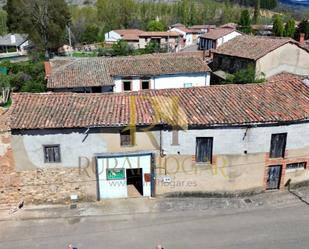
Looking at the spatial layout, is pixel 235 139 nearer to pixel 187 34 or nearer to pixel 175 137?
pixel 175 137

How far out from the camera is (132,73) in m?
33.2

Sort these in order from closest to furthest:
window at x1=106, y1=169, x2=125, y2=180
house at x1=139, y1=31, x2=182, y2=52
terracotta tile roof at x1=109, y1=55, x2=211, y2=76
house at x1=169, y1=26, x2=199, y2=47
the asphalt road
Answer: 1. the asphalt road
2. window at x1=106, y1=169, x2=125, y2=180
3. terracotta tile roof at x1=109, y1=55, x2=211, y2=76
4. house at x1=139, y1=31, x2=182, y2=52
5. house at x1=169, y1=26, x2=199, y2=47

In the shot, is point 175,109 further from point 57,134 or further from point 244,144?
point 57,134

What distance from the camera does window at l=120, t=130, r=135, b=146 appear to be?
59.9 feet

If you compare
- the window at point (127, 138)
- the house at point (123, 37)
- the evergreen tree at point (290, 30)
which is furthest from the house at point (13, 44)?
the window at point (127, 138)

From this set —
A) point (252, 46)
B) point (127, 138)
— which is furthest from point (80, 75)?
point (252, 46)

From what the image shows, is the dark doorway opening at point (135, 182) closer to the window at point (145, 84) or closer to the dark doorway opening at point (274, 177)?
the dark doorway opening at point (274, 177)

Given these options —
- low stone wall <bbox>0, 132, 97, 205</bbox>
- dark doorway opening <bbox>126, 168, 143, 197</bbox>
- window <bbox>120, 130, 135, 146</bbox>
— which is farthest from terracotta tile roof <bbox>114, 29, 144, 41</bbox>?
low stone wall <bbox>0, 132, 97, 205</bbox>

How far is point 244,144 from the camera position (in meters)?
18.8

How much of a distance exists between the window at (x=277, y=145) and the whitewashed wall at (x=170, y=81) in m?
16.1

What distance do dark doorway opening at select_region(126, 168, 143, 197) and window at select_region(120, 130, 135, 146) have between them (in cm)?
198

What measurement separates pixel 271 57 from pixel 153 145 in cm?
1898

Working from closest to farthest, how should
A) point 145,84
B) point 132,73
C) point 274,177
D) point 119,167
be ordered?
point 119,167
point 274,177
point 132,73
point 145,84

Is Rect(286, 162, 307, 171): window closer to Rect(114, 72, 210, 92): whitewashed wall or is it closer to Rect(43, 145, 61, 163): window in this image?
Rect(43, 145, 61, 163): window
